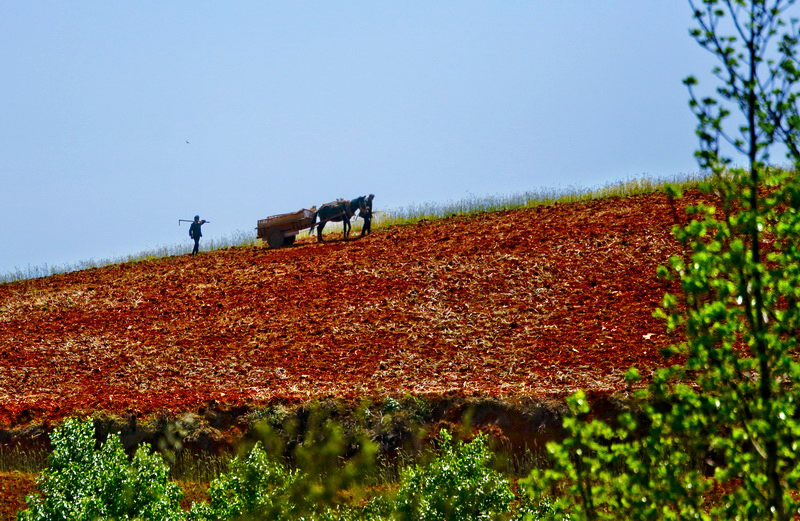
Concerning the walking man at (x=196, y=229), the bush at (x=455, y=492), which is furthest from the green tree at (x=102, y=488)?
the walking man at (x=196, y=229)

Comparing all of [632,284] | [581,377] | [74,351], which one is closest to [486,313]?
[632,284]

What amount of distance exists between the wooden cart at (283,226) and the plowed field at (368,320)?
1.15 m

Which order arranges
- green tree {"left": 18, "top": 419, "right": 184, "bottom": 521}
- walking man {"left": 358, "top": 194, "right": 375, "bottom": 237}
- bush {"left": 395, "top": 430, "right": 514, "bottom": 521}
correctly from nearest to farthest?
bush {"left": 395, "top": 430, "right": 514, "bottom": 521}
green tree {"left": 18, "top": 419, "right": 184, "bottom": 521}
walking man {"left": 358, "top": 194, "right": 375, "bottom": 237}

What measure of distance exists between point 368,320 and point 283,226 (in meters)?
10.7

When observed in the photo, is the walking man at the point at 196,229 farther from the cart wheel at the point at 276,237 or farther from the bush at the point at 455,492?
the bush at the point at 455,492

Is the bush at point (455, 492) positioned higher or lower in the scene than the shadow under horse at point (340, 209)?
lower

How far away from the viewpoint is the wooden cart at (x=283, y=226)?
31.6 metres

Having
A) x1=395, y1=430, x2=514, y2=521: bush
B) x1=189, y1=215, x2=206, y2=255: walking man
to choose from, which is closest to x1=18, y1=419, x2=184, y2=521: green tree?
x1=395, y1=430, x2=514, y2=521: bush

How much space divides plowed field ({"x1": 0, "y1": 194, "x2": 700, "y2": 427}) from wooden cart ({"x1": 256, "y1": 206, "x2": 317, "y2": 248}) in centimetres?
115

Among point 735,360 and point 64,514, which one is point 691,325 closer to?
point 735,360

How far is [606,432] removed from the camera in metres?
7.42

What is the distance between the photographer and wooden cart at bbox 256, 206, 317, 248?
31.6 metres

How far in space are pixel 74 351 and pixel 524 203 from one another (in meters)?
15.9

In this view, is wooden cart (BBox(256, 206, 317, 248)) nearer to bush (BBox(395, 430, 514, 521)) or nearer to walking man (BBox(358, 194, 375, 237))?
walking man (BBox(358, 194, 375, 237))
